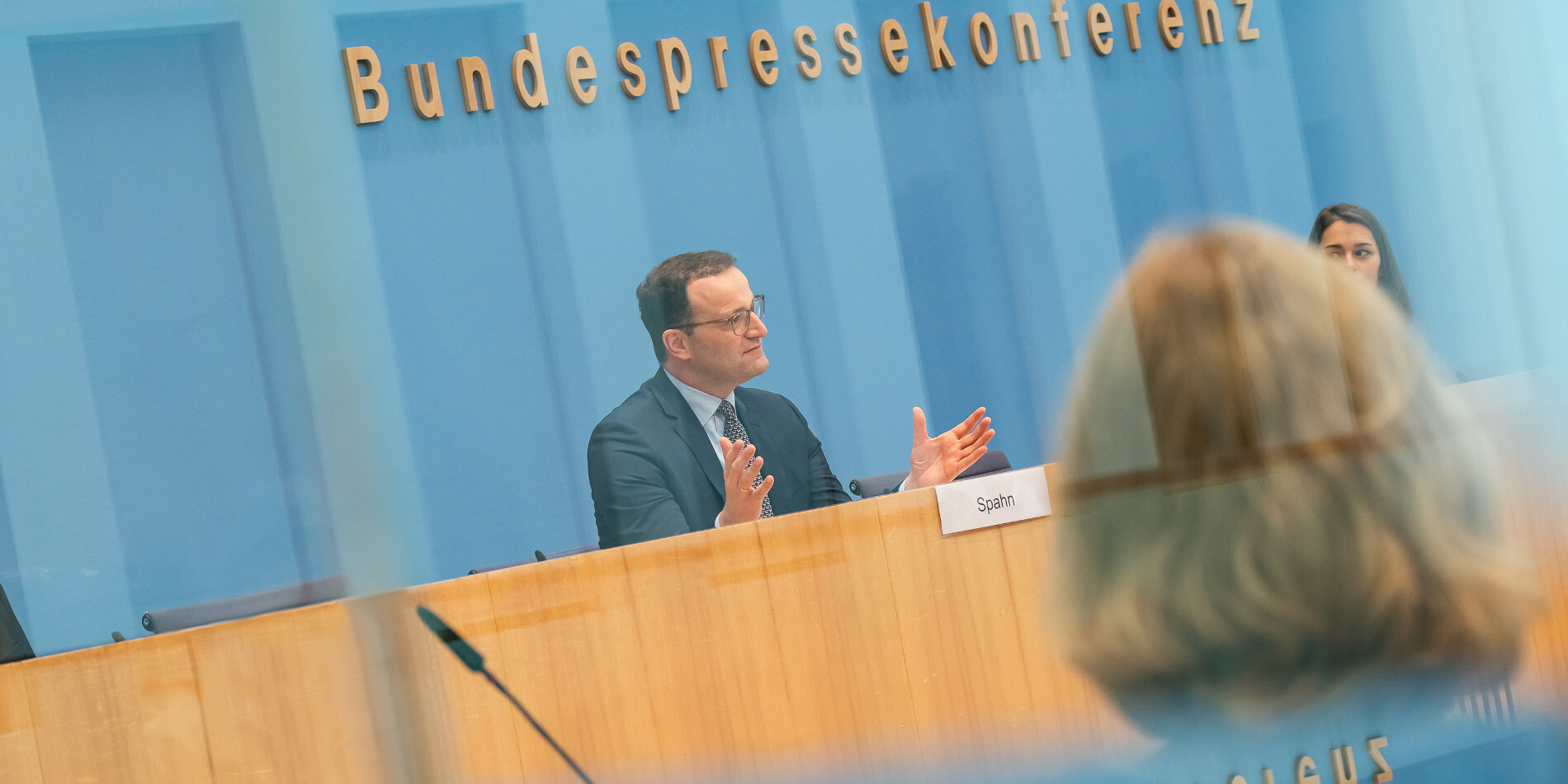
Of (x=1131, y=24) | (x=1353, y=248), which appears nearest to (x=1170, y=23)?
(x=1131, y=24)

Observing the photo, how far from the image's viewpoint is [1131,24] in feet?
6.60

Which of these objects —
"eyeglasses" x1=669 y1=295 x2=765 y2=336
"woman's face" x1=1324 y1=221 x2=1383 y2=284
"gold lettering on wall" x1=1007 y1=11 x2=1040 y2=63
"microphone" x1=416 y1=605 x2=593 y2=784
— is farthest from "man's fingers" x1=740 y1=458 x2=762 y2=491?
"woman's face" x1=1324 y1=221 x2=1383 y2=284

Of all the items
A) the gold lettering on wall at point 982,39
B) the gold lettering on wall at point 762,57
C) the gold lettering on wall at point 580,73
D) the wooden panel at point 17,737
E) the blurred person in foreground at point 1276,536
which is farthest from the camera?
the gold lettering on wall at point 982,39

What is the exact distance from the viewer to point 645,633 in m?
1.59

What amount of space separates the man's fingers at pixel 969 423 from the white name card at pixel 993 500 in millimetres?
104

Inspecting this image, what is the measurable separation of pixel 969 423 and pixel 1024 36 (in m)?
0.63

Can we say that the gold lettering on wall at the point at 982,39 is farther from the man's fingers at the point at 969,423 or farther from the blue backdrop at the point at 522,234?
the man's fingers at the point at 969,423

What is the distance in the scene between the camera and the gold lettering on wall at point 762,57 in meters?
1.82

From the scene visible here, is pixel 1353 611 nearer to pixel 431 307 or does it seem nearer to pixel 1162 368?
pixel 1162 368

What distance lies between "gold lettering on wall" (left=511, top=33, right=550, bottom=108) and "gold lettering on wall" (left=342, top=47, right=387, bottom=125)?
174mm

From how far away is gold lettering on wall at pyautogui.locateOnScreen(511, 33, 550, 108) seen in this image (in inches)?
65.7

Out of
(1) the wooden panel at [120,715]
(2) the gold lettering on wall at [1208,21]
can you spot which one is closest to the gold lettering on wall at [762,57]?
(2) the gold lettering on wall at [1208,21]

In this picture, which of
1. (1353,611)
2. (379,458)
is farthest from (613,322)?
(1353,611)

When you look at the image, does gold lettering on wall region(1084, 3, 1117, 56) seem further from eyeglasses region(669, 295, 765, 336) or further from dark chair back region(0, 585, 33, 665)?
dark chair back region(0, 585, 33, 665)
